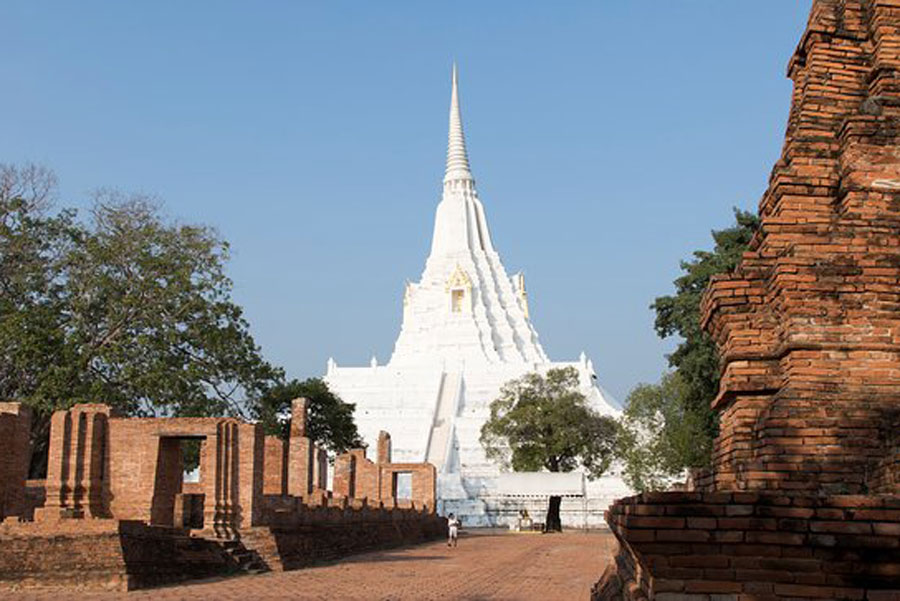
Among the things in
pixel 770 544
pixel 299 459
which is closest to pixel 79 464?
pixel 299 459

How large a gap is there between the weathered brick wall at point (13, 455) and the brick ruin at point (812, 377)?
14.5m

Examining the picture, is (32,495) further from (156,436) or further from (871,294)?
(871,294)

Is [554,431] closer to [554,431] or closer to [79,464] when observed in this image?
[554,431]

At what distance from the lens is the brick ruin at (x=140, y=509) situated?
14.5m

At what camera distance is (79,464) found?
727 inches

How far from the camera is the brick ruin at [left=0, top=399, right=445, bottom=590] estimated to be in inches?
572

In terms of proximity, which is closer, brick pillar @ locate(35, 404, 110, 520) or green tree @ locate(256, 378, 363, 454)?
brick pillar @ locate(35, 404, 110, 520)

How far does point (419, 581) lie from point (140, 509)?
586 cm

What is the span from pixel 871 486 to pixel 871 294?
133cm

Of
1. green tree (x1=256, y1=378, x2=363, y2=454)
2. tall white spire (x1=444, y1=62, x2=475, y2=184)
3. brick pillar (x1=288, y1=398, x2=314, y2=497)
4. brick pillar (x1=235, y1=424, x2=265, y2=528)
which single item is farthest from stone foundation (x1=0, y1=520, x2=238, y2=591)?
tall white spire (x1=444, y1=62, x2=475, y2=184)

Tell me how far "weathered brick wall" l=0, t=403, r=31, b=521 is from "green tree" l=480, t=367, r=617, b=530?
2546cm

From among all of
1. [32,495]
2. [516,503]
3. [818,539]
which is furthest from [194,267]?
[818,539]

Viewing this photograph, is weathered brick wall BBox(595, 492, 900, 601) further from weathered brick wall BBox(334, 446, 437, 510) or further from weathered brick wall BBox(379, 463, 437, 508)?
weathered brick wall BBox(379, 463, 437, 508)

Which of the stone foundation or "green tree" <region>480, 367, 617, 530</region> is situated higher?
"green tree" <region>480, 367, 617, 530</region>
